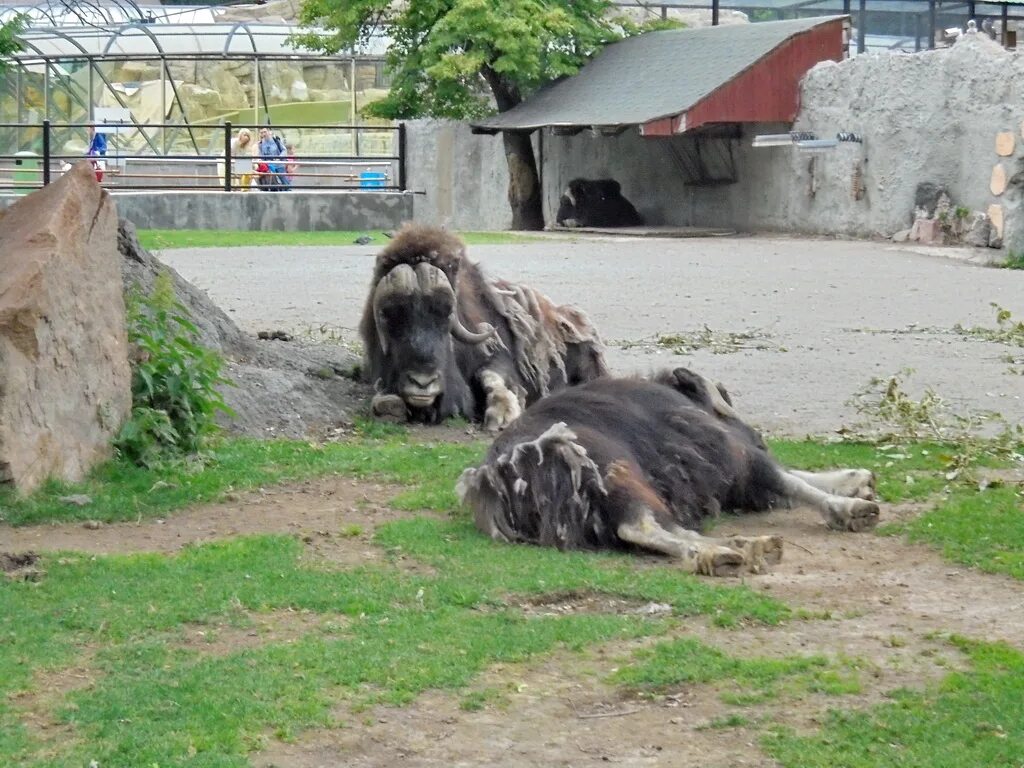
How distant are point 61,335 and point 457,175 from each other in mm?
29899

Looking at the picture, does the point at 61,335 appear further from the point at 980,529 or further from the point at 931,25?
the point at 931,25

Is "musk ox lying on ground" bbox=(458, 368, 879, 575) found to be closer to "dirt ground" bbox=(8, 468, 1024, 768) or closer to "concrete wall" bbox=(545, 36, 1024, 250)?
"dirt ground" bbox=(8, 468, 1024, 768)

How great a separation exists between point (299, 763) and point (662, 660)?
1.22 m

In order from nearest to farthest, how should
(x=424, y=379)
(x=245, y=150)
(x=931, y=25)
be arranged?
(x=424, y=379) < (x=931, y=25) < (x=245, y=150)

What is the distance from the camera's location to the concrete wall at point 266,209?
30.2 metres

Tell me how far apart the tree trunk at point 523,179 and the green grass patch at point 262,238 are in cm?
512

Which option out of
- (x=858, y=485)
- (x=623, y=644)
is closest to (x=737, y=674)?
(x=623, y=644)

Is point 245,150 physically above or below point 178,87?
below

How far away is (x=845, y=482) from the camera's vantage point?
6.96 metres

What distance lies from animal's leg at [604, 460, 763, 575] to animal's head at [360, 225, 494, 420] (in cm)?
302

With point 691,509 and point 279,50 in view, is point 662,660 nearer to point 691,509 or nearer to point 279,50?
point 691,509

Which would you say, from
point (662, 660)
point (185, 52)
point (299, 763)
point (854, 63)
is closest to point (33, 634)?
point (299, 763)

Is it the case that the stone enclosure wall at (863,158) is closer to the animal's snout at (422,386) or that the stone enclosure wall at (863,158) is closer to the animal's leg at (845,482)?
the animal's snout at (422,386)

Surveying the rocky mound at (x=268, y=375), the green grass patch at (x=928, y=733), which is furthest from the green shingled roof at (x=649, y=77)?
the green grass patch at (x=928, y=733)
